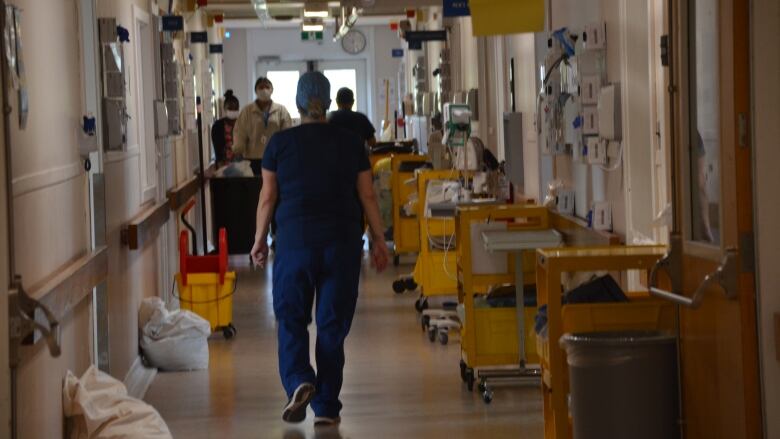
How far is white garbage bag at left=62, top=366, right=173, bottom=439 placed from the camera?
5.63 m

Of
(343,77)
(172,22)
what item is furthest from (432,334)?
(343,77)

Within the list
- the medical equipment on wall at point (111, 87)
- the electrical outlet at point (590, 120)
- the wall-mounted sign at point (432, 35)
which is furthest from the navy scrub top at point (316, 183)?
the wall-mounted sign at point (432, 35)

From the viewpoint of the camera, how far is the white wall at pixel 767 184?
388cm

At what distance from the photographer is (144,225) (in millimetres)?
8344

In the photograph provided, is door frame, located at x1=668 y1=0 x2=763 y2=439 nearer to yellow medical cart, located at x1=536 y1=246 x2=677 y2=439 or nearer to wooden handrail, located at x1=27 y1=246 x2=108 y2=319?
yellow medical cart, located at x1=536 y1=246 x2=677 y2=439

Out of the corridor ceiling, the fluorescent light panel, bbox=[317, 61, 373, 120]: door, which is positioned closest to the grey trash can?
the corridor ceiling

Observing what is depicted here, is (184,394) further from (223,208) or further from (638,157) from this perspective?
(223,208)

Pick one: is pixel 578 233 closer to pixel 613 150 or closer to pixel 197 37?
pixel 613 150

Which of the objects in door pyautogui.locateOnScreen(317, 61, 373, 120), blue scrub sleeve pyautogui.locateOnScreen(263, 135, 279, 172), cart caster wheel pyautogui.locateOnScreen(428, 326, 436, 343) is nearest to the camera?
blue scrub sleeve pyautogui.locateOnScreen(263, 135, 279, 172)

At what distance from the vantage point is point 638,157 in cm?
647

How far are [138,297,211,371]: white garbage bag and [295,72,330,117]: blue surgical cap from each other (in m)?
2.05

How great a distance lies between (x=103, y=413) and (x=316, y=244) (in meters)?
1.44

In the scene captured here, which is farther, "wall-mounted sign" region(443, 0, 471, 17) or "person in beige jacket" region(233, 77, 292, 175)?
"person in beige jacket" region(233, 77, 292, 175)

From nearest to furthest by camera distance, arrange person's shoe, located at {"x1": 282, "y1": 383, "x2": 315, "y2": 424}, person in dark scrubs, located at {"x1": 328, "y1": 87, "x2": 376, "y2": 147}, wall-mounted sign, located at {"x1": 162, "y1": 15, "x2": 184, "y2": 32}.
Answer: person's shoe, located at {"x1": 282, "y1": 383, "x2": 315, "y2": 424}
wall-mounted sign, located at {"x1": 162, "y1": 15, "x2": 184, "y2": 32}
person in dark scrubs, located at {"x1": 328, "y1": 87, "x2": 376, "y2": 147}
